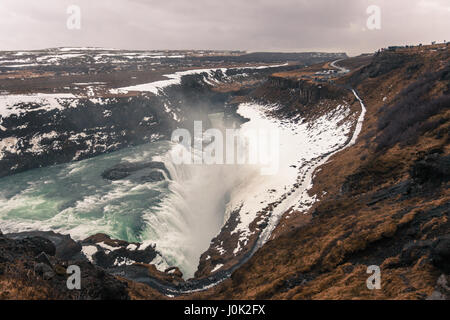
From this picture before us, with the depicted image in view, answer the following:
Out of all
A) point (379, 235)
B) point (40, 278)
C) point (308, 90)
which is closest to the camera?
point (40, 278)

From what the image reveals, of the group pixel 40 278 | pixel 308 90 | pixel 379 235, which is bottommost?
pixel 40 278

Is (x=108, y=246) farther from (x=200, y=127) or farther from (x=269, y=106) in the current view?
(x=269, y=106)

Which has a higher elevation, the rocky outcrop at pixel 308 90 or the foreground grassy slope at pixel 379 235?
the rocky outcrop at pixel 308 90

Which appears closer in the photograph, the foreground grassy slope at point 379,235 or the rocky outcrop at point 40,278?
the rocky outcrop at point 40,278

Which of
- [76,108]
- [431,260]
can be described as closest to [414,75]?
[431,260]

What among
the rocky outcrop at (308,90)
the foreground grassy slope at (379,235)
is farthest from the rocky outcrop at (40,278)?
the rocky outcrop at (308,90)

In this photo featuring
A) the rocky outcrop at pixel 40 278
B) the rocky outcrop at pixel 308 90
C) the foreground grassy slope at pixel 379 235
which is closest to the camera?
the rocky outcrop at pixel 40 278

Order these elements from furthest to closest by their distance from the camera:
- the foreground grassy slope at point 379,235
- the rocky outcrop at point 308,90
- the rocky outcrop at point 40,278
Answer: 1. the rocky outcrop at point 308,90
2. the foreground grassy slope at point 379,235
3. the rocky outcrop at point 40,278

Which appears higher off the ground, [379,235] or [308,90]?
[308,90]

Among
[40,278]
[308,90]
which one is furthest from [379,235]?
[308,90]

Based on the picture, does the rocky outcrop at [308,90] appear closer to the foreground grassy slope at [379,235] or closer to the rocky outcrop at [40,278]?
the foreground grassy slope at [379,235]

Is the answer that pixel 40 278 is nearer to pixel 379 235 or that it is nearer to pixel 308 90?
pixel 379 235

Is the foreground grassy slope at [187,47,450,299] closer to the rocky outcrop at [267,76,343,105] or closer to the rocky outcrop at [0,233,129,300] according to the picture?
the rocky outcrop at [0,233,129,300]
